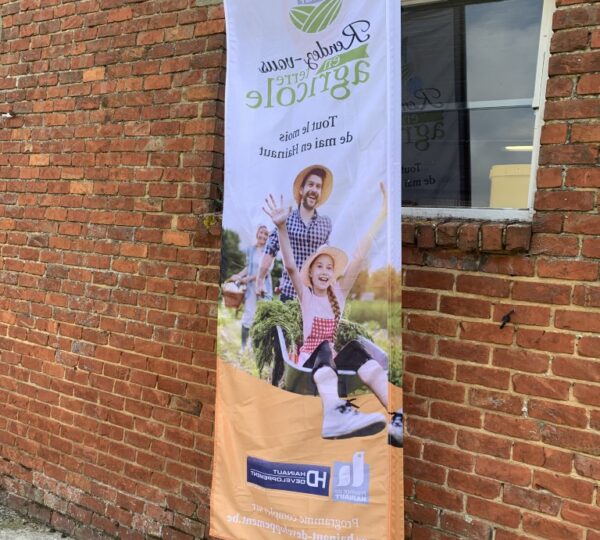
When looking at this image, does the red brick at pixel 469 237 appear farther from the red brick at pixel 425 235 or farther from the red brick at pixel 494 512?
the red brick at pixel 494 512

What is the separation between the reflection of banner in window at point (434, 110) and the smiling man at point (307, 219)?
65cm

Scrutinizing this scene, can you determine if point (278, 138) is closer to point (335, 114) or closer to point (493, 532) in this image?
point (335, 114)

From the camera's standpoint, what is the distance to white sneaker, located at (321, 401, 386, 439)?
7.34ft

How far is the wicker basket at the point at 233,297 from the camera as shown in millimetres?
2596

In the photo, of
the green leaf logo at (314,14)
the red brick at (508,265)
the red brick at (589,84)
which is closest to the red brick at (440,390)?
the red brick at (508,265)

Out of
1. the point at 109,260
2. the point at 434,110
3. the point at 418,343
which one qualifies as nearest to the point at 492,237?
the point at 418,343

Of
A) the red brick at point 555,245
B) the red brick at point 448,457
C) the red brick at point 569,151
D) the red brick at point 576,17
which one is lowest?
the red brick at point 448,457

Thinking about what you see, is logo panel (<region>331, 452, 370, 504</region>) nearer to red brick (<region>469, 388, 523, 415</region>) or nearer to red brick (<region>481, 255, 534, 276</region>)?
red brick (<region>469, 388, 523, 415</region>)

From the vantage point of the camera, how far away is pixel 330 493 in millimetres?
2312

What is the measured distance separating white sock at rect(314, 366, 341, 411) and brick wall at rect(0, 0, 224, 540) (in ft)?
3.31

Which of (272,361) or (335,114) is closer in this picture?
(335,114)

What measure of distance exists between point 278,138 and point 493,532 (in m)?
1.91


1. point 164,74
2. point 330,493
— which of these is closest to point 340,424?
point 330,493

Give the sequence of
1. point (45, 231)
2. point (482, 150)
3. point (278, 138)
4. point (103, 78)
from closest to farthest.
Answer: point (278, 138), point (482, 150), point (103, 78), point (45, 231)
